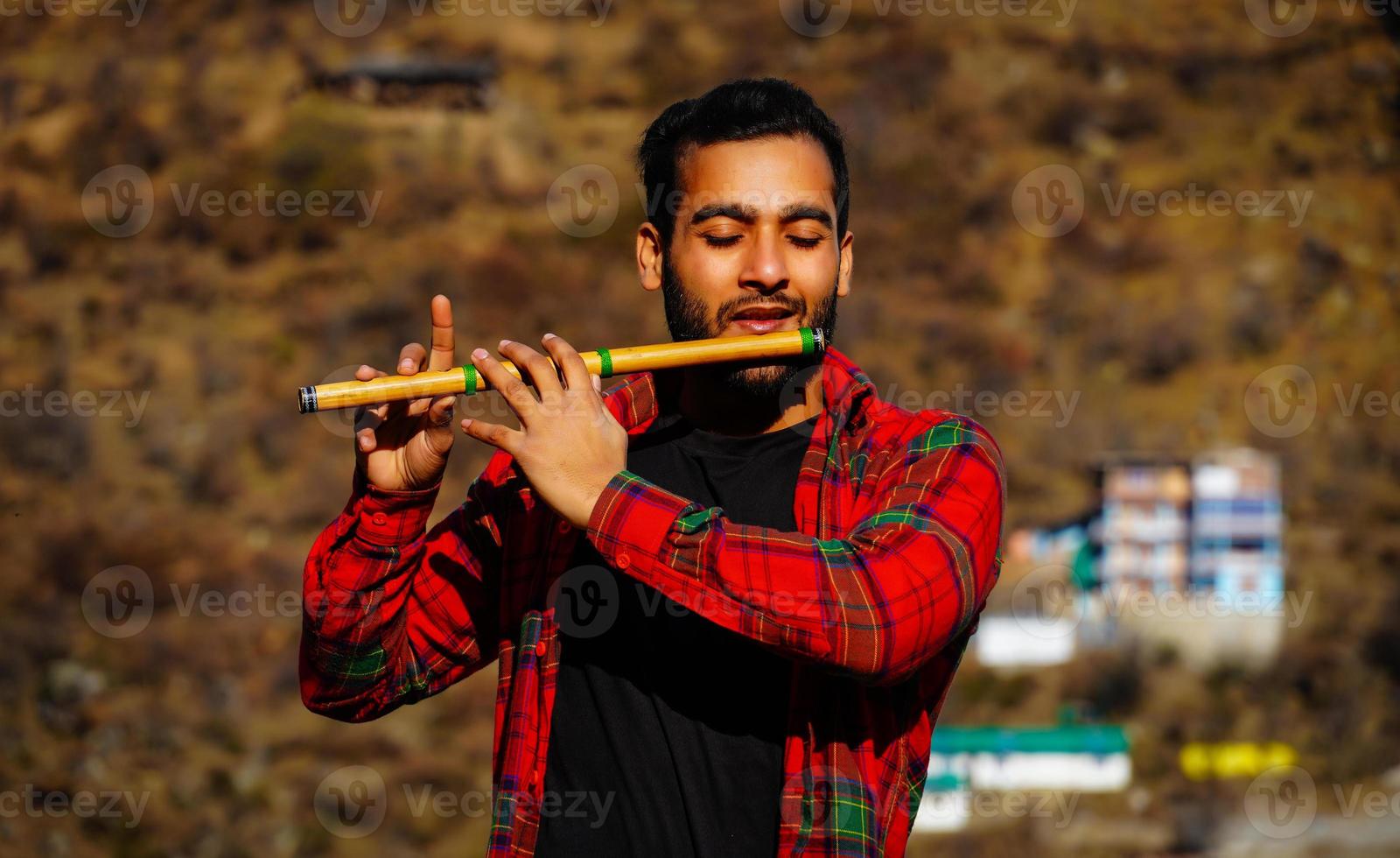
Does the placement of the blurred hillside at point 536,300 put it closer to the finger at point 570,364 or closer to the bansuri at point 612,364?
the bansuri at point 612,364

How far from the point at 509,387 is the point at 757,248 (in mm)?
509

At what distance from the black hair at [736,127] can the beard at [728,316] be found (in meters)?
0.12

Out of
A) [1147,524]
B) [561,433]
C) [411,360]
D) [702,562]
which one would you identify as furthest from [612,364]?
[1147,524]

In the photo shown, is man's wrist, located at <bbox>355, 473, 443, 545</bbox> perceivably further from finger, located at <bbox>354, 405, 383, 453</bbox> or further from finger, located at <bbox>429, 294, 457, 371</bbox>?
finger, located at <bbox>429, 294, 457, 371</bbox>

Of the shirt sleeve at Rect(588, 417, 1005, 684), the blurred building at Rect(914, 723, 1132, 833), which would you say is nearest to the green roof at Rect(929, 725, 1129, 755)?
the blurred building at Rect(914, 723, 1132, 833)

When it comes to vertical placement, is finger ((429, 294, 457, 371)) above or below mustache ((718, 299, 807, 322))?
below

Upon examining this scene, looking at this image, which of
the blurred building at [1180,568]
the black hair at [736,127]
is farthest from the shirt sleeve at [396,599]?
the blurred building at [1180,568]

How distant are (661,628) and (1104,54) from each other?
67.4ft

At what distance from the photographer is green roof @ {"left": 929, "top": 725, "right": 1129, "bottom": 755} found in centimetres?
1078

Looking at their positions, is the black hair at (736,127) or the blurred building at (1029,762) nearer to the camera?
the black hair at (736,127)

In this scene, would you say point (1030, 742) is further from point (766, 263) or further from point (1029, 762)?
point (766, 263)

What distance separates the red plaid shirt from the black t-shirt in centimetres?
4

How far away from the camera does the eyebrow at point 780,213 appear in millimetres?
2191

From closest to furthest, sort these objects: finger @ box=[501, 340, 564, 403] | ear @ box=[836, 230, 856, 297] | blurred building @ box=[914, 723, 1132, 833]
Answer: finger @ box=[501, 340, 564, 403] < ear @ box=[836, 230, 856, 297] < blurred building @ box=[914, 723, 1132, 833]
